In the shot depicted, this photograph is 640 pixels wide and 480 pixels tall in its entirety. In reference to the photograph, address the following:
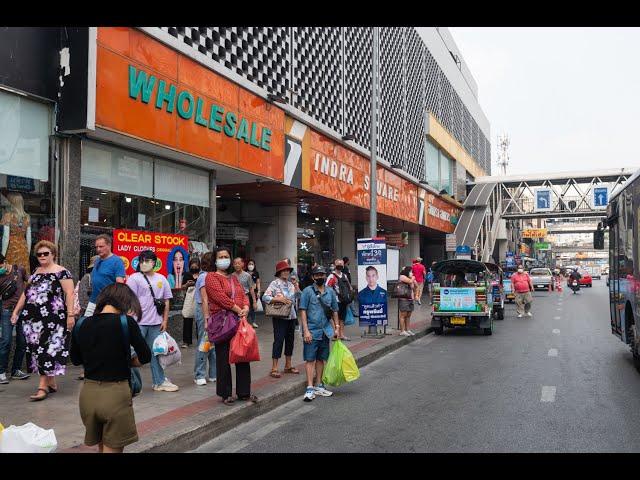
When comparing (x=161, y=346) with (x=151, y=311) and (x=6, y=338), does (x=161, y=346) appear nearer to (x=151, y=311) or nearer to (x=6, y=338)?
(x=151, y=311)

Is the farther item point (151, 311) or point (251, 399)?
point (151, 311)

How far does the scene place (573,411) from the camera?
6754 mm

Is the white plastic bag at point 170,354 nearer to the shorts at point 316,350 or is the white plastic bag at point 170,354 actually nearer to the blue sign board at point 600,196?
the shorts at point 316,350

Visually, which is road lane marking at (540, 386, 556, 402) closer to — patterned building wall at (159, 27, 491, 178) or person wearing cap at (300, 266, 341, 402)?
person wearing cap at (300, 266, 341, 402)

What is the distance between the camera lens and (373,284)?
13156 millimetres

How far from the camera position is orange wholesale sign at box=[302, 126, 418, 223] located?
16.7 m

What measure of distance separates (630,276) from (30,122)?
373 inches

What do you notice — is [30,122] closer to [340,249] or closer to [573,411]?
[573,411]

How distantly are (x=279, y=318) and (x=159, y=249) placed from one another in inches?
155

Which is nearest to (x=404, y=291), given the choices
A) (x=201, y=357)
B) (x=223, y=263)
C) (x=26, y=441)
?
(x=201, y=357)

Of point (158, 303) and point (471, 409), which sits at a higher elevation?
point (158, 303)

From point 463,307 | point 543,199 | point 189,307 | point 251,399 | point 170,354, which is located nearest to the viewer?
point 170,354

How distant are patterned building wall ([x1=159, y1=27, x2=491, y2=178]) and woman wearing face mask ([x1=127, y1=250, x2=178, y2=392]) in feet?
18.7

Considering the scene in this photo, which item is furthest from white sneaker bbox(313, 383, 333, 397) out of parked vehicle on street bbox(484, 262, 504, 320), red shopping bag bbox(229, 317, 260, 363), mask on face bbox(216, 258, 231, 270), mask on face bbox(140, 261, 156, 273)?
parked vehicle on street bbox(484, 262, 504, 320)
